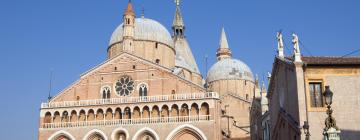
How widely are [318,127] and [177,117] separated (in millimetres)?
19681

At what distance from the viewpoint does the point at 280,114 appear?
28250mm

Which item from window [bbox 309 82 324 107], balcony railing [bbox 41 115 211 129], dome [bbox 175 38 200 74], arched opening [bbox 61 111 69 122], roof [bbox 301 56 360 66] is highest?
dome [bbox 175 38 200 74]

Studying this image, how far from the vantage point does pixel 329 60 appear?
81.4 feet

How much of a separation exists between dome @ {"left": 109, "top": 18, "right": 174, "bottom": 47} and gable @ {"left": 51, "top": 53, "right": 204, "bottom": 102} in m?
8.55

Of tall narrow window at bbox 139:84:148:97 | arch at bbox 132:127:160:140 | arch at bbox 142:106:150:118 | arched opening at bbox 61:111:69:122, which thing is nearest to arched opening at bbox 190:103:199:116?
arch at bbox 132:127:160:140

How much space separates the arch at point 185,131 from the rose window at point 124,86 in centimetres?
634

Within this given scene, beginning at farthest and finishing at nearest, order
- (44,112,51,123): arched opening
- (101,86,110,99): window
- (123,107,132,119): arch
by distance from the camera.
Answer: (101,86,110,99): window, (44,112,51,123): arched opening, (123,107,132,119): arch

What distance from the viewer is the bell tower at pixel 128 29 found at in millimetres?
48156

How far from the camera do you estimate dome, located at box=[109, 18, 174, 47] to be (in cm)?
5468

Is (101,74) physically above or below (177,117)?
above

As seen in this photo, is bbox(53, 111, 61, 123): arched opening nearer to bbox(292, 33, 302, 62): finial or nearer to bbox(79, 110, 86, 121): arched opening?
bbox(79, 110, 86, 121): arched opening

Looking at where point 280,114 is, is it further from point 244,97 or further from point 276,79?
point 244,97

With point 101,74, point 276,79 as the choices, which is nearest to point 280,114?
point 276,79

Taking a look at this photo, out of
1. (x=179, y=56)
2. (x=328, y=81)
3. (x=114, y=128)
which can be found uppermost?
(x=179, y=56)
